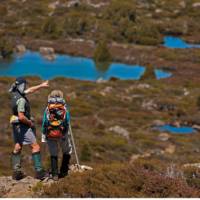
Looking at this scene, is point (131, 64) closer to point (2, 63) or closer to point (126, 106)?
point (2, 63)

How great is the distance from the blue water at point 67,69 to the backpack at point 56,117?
261 feet

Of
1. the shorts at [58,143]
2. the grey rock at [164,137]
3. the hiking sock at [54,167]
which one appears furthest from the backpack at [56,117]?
the grey rock at [164,137]

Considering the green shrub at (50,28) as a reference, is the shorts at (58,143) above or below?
above

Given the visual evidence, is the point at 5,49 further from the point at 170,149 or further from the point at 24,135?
the point at 24,135

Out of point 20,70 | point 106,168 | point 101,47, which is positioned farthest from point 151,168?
point 101,47

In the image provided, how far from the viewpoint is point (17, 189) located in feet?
33.8

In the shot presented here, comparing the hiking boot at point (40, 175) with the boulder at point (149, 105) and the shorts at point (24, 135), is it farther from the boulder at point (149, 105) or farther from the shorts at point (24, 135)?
the boulder at point (149, 105)

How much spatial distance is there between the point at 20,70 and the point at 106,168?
293 ft

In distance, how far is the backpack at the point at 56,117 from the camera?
411 inches

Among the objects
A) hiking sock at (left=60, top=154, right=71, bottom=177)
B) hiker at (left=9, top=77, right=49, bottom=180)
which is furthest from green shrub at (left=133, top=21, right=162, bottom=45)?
hiker at (left=9, top=77, right=49, bottom=180)

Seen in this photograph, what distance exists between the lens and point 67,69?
10025cm

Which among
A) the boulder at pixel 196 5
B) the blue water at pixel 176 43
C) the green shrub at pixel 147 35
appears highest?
the boulder at pixel 196 5

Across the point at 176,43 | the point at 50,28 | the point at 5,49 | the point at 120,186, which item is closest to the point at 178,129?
the point at 120,186

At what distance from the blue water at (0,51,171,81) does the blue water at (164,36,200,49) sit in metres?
26.9
